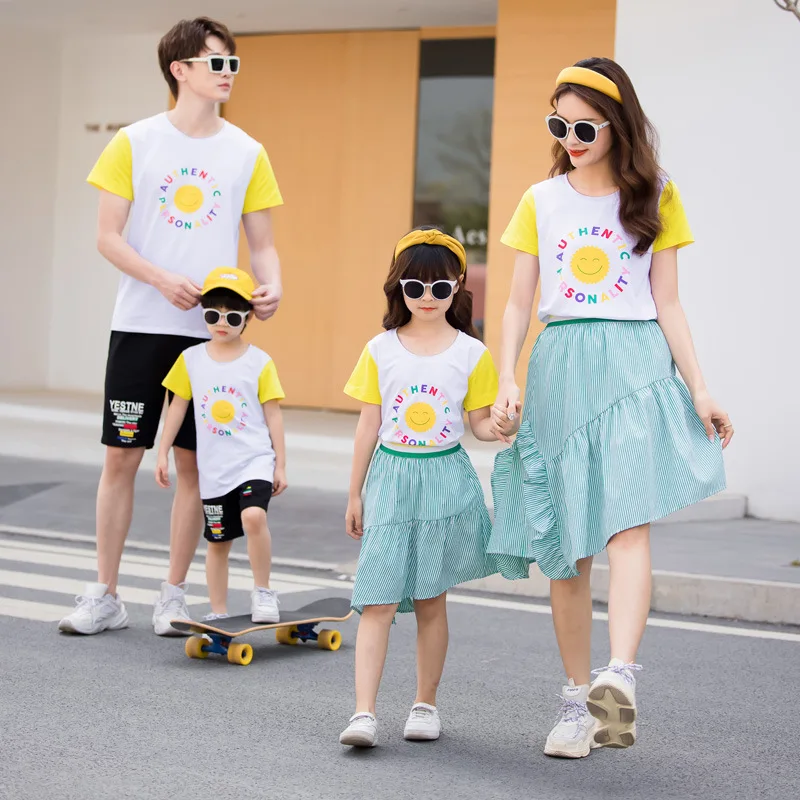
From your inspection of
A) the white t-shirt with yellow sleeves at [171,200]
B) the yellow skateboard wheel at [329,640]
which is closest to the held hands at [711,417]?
the yellow skateboard wheel at [329,640]

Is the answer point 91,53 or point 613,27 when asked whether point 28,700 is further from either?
point 91,53

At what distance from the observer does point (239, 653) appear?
4910mm

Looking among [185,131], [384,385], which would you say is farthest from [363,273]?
[384,385]

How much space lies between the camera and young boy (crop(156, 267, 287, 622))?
5.15 m

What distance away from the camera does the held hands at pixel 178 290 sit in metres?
5.14

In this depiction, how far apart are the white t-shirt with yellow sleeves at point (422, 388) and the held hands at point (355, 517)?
0.20 metres

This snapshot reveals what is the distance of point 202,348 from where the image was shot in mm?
5250

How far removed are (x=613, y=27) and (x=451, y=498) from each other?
9974 mm

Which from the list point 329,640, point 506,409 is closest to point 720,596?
point 329,640

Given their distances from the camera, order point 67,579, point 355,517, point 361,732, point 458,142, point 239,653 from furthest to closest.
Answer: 1. point 458,142
2. point 67,579
3. point 239,653
4. point 355,517
5. point 361,732

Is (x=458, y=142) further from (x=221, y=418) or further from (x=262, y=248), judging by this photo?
(x=221, y=418)

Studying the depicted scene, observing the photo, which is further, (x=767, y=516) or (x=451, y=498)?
(x=767, y=516)

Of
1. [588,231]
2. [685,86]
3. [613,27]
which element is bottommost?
[588,231]

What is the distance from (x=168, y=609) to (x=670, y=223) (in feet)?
8.47
